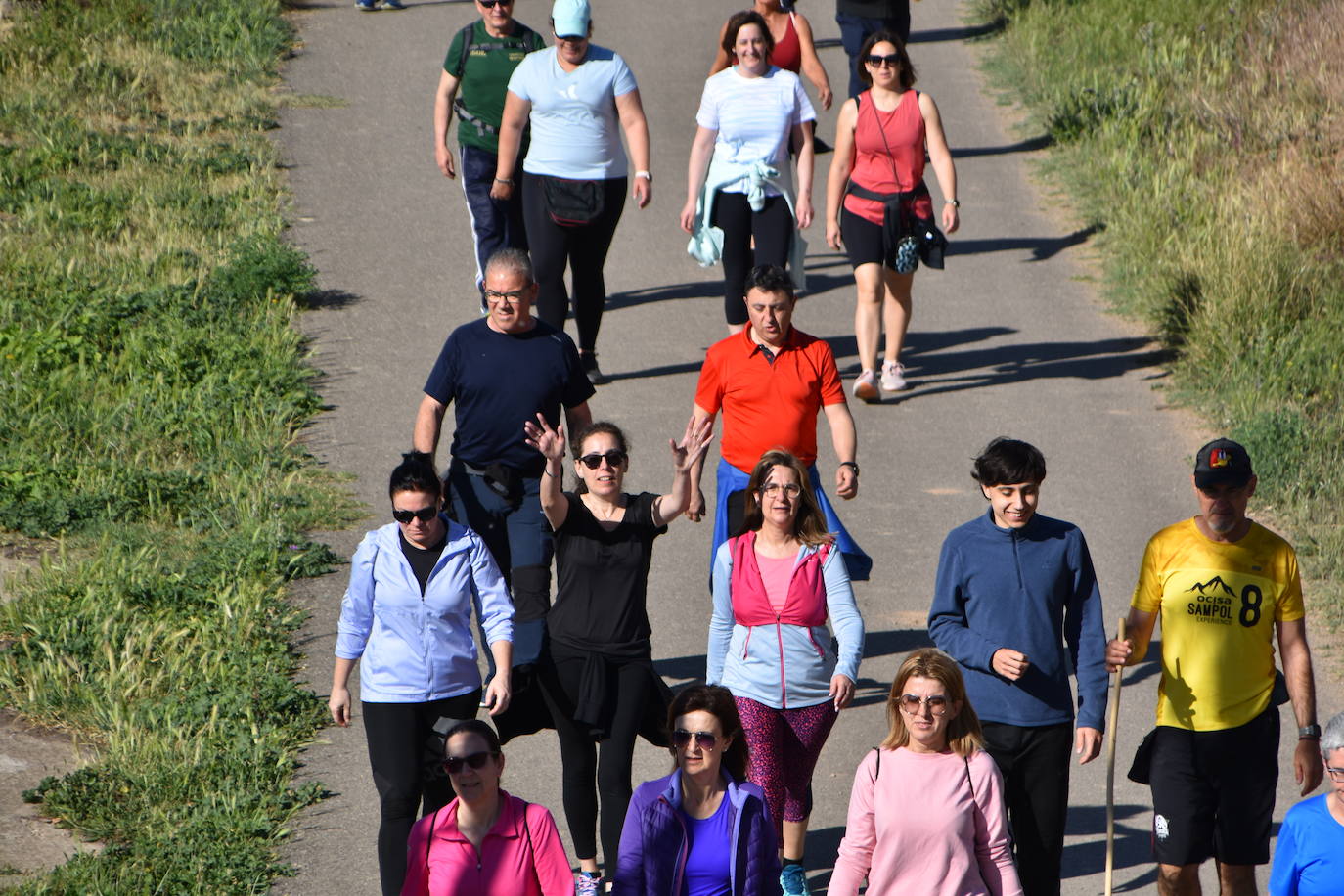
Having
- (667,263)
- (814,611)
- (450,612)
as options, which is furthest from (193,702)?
(667,263)

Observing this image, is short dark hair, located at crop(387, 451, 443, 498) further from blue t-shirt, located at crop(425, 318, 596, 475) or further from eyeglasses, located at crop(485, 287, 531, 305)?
eyeglasses, located at crop(485, 287, 531, 305)

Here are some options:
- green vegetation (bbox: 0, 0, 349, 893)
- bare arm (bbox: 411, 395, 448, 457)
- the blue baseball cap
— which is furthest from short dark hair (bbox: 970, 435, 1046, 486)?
the blue baseball cap

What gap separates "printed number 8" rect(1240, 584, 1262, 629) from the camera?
5.64m

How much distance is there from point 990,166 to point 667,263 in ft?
11.9

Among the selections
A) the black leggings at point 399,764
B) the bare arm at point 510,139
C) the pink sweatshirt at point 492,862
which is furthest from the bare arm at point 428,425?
the bare arm at point 510,139

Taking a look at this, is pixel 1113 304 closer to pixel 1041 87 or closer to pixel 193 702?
pixel 1041 87

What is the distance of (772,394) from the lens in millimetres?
7305

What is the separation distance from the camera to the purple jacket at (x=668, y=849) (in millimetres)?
5066

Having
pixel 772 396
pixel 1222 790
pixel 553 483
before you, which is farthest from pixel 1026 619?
pixel 772 396

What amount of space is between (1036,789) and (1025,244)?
9.26 m

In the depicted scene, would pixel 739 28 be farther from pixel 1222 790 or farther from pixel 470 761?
pixel 470 761

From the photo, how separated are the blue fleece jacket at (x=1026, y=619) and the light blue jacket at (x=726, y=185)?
4823 mm

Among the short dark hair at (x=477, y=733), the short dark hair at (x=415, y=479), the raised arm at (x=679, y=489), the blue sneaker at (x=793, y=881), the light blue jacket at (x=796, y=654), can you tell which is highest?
the short dark hair at (x=415, y=479)

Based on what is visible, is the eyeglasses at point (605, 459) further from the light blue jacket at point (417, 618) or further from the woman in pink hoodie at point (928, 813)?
the woman in pink hoodie at point (928, 813)
